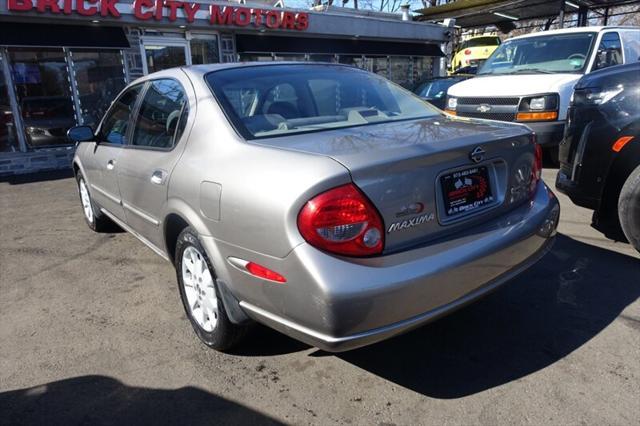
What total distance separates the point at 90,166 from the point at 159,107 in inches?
64.1

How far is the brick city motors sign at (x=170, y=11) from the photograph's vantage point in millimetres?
9238

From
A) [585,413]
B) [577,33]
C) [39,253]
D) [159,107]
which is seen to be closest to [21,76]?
[39,253]

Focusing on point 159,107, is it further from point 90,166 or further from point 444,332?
point 444,332

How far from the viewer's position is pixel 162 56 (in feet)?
38.6

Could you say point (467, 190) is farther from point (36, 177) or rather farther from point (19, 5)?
point (19, 5)

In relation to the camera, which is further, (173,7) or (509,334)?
(173,7)

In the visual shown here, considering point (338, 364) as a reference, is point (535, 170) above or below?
above

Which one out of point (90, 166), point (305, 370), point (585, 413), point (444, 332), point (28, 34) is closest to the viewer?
point (585, 413)

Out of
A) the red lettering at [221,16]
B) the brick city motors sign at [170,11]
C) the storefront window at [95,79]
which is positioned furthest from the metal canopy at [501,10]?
the storefront window at [95,79]

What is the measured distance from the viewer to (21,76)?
988 cm

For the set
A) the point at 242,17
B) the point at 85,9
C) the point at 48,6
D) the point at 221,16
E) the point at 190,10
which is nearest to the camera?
the point at 48,6

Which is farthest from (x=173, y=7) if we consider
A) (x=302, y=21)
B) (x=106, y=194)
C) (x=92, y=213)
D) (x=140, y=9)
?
(x=106, y=194)

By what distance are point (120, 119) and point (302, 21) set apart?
34.1 feet

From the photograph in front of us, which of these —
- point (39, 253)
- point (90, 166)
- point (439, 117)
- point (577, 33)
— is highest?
point (577, 33)
